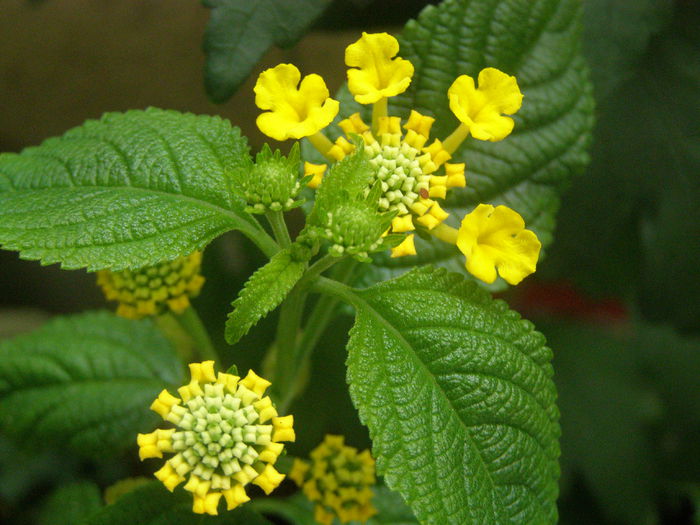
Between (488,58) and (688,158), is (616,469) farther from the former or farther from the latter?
(488,58)

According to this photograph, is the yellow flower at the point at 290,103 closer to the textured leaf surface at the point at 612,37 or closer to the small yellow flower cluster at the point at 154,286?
the small yellow flower cluster at the point at 154,286

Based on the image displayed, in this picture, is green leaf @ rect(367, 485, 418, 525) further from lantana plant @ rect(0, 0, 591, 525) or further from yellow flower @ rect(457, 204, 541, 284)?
yellow flower @ rect(457, 204, 541, 284)

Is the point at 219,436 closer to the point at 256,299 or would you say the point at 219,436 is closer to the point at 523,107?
the point at 256,299

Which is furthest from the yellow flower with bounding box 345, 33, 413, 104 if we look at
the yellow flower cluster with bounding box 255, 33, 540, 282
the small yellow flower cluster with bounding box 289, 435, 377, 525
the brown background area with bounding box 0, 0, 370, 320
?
the brown background area with bounding box 0, 0, 370, 320

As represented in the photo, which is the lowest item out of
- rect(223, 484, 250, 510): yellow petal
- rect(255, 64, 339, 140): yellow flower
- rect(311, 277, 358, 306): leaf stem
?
rect(223, 484, 250, 510): yellow petal

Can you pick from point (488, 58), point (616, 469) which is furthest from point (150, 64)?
point (616, 469)

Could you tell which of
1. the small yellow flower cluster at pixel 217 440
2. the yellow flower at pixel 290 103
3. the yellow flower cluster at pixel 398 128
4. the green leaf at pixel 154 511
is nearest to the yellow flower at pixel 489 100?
the yellow flower cluster at pixel 398 128
